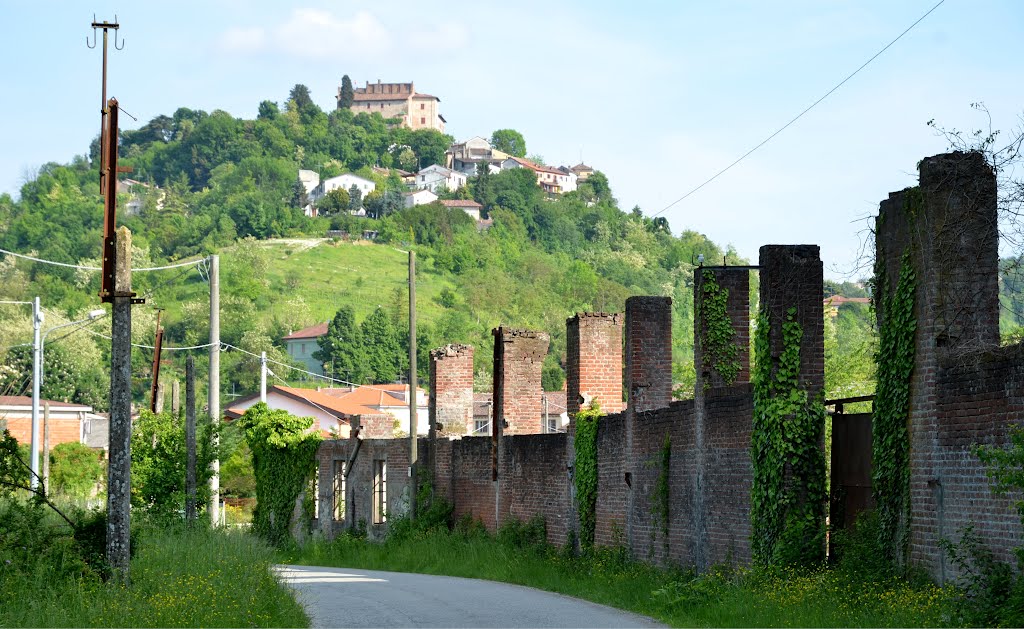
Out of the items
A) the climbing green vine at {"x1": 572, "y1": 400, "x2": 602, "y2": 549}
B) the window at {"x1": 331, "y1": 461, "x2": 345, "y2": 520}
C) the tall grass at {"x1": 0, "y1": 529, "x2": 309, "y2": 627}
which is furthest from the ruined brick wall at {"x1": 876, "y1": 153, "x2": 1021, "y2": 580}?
the window at {"x1": 331, "y1": 461, "x2": 345, "y2": 520}

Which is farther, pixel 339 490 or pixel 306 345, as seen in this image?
pixel 306 345

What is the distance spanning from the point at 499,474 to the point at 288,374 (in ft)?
336

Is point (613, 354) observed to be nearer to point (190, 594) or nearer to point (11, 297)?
point (190, 594)

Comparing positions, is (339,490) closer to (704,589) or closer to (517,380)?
(517,380)

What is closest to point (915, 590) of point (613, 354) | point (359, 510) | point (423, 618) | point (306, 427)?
point (423, 618)

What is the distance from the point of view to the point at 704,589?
1645cm

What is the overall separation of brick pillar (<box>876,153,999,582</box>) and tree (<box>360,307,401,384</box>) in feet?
354

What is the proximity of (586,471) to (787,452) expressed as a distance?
7478 mm

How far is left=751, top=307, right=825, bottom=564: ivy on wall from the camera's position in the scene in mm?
16219

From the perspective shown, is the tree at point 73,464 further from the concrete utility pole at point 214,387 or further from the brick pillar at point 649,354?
the brick pillar at point 649,354

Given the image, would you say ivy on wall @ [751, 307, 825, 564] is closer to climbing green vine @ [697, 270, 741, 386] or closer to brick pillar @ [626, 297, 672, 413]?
climbing green vine @ [697, 270, 741, 386]

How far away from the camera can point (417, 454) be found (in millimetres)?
32094

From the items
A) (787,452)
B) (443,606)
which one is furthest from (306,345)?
(787,452)

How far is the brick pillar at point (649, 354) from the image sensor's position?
843 inches
